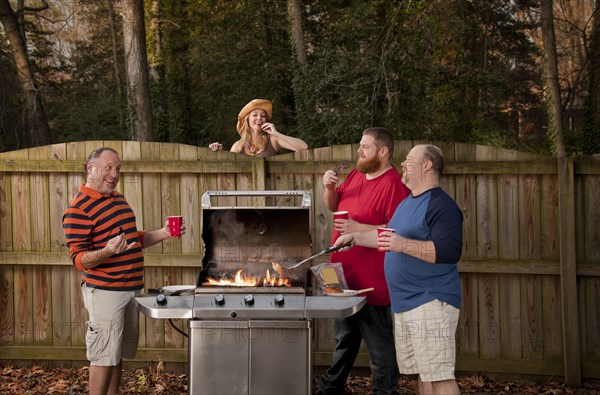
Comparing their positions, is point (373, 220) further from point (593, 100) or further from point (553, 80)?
point (553, 80)

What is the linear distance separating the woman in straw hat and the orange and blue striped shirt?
1760 millimetres

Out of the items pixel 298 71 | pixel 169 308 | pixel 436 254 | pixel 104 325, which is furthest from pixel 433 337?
pixel 298 71

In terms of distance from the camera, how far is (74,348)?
6.64m

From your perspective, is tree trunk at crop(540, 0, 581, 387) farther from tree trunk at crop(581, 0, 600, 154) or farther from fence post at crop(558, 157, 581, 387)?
tree trunk at crop(581, 0, 600, 154)

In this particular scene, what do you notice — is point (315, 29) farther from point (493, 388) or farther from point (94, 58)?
point (493, 388)

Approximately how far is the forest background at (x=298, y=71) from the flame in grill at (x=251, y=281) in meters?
9.56

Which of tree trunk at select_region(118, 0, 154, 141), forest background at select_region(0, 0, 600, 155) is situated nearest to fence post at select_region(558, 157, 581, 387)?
forest background at select_region(0, 0, 600, 155)

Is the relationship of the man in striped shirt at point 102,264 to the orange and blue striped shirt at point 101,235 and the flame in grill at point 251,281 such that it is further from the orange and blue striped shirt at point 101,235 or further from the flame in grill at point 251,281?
the flame in grill at point 251,281

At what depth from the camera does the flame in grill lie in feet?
15.3

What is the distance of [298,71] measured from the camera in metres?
16.5

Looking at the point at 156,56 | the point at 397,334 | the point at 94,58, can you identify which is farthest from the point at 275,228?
the point at 94,58

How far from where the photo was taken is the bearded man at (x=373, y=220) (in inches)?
195

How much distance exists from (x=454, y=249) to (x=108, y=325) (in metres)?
2.23

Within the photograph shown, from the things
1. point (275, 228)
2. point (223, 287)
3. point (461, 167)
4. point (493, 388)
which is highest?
point (461, 167)
